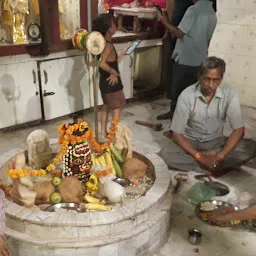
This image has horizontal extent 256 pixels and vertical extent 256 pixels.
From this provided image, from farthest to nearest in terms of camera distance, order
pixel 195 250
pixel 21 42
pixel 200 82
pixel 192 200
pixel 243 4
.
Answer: pixel 243 4 < pixel 21 42 < pixel 200 82 < pixel 192 200 < pixel 195 250

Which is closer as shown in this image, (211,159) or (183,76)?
(211,159)

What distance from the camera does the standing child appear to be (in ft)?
13.0

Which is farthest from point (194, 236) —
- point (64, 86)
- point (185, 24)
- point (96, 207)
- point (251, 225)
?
point (64, 86)

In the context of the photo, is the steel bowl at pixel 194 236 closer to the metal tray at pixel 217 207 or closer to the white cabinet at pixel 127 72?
the metal tray at pixel 217 207

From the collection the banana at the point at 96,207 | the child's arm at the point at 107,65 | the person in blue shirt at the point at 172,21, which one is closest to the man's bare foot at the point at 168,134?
the person in blue shirt at the point at 172,21

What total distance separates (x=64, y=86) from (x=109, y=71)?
1094 millimetres

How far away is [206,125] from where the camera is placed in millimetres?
3533

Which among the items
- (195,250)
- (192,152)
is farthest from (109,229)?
(192,152)

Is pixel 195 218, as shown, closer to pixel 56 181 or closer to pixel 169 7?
pixel 56 181

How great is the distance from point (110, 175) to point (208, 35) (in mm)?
2746

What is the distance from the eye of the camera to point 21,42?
14.5 ft

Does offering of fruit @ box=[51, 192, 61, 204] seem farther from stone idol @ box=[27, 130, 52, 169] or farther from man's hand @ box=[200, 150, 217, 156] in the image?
man's hand @ box=[200, 150, 217, 156]

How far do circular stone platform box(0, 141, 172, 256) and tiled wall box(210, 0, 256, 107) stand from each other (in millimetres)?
3968

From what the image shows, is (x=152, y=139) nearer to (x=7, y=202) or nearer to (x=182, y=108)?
(x=182, y=108)
